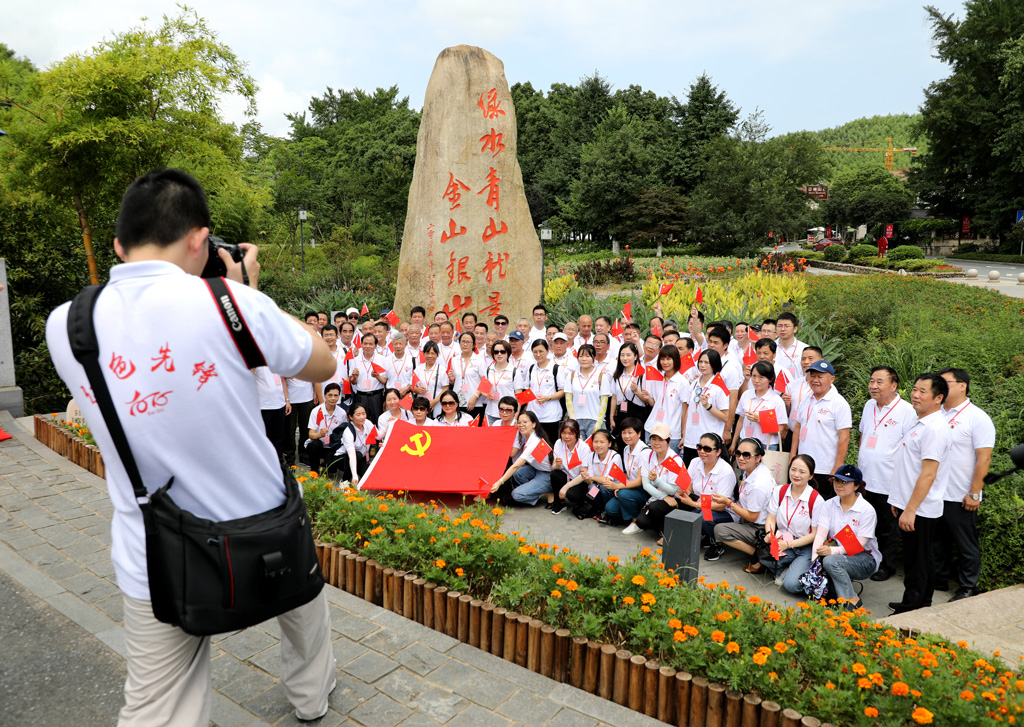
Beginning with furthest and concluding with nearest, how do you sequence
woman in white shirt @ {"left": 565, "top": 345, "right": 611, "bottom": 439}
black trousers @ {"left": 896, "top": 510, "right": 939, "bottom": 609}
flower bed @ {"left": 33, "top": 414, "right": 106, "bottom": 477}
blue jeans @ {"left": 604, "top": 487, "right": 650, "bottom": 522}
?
woman in white shirt @ {"left": 565, "top": 345, "right": 611, "bottom": 439}
flower bed @ {"left": 33, "top": 414, "right": 106, "bottom": 477}
blue jeans @ {"left": 604, "top": 487, "right": 650, "bottom": 522}
black trousers @ {"left": 896, "top": 510, "right": 939, "bottom": 609}

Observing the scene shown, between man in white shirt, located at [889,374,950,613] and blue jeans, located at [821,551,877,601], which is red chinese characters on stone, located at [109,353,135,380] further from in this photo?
man in white shirt, located at [889,374,950,613]

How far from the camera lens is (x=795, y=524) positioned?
493cm

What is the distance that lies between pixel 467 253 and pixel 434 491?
4.89m

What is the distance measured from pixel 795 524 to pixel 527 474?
265 cm

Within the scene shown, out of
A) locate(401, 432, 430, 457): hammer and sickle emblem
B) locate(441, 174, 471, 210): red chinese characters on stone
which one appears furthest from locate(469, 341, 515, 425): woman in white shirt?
locate(441, 174, 471, 210): red chinese characters on stone

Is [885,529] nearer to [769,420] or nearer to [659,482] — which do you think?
[769,420]

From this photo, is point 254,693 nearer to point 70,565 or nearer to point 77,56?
point 70,565

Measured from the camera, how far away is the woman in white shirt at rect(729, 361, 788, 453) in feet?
19.2

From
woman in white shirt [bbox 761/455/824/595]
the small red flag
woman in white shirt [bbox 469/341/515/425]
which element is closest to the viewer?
woman in white shirt [bbox 761/455/824/595]

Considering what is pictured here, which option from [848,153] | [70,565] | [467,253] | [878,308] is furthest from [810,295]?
[848,153]

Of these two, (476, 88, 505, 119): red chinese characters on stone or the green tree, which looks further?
the green tree

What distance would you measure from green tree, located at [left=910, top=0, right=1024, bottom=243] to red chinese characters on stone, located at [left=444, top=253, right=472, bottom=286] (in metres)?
31.6

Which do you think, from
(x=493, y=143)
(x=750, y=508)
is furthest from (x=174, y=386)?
(x=493, y=143)

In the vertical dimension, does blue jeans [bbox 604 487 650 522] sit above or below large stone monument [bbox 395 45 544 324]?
below
